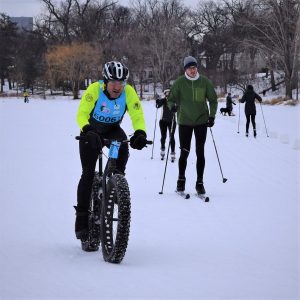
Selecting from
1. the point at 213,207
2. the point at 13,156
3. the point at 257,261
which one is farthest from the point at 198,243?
the point at 13,156

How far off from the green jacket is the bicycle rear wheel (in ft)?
11.7

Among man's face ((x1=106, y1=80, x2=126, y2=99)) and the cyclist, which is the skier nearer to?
Result: the cyclist

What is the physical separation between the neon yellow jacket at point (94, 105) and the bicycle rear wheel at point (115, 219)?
62 centimetres

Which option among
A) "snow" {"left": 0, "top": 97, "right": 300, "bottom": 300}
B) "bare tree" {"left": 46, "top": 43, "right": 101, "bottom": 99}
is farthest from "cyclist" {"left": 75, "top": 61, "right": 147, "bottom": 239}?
"bare tree" {"left": 46, "top": 43, "right": 101, "bottom": 99}

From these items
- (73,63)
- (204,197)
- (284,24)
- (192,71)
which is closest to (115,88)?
(192,71)

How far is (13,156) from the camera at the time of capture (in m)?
13.0

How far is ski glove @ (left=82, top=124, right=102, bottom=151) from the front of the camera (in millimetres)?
4895

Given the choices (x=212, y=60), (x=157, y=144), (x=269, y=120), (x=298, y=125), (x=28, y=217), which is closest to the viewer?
(x=28, y=217)

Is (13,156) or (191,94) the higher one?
(191,94)

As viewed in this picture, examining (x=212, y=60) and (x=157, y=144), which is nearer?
(x=157, y=144)

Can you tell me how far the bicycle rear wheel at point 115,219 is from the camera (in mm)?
4672

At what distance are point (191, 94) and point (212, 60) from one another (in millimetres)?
74098

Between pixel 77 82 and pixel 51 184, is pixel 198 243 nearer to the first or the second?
pixel 51 184

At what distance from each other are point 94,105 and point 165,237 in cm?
171
